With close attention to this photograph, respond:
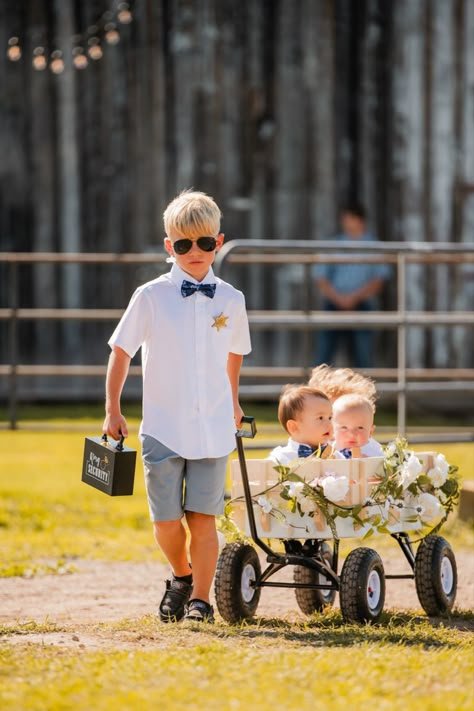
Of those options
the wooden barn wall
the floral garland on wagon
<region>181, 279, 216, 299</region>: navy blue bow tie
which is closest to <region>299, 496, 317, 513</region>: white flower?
the floral garland on wagon

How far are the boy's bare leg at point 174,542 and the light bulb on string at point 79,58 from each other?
8.45 m

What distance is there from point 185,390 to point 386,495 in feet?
2.60

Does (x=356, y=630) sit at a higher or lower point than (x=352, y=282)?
lower

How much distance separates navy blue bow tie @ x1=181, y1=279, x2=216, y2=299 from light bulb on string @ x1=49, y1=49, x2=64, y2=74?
8128 millimetres

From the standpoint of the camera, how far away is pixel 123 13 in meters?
12.1

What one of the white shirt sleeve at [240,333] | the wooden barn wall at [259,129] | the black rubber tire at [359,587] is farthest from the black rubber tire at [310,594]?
the wooden barn wall at [259,129]

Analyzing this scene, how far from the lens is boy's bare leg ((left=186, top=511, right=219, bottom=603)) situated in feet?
15.0

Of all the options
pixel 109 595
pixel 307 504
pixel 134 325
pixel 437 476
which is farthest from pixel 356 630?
Answer: pixel 109 595

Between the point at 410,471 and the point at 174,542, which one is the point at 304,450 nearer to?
the point at 410,471

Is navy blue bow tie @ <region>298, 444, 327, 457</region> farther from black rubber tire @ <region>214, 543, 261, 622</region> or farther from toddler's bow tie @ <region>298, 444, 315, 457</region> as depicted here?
black rubber tire @ <region>214, 543, 261, 622</region>

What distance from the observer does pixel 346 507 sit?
455 cm

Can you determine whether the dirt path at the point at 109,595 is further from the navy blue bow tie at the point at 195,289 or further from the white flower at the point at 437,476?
the navy blue bow tie at the point at 195,289

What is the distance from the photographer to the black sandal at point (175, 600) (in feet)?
15.1

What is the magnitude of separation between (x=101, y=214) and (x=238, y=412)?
787 cm
